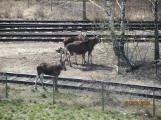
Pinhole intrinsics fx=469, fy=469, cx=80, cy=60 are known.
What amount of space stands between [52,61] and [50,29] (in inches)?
358

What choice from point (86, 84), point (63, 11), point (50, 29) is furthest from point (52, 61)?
point (63, 11)

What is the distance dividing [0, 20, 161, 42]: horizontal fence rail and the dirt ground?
3.84 feet

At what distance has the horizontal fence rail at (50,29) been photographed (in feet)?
96.5

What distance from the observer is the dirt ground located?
70.2 ft

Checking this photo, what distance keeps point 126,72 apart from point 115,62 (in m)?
2.13

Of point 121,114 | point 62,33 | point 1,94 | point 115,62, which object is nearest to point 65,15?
point 62,33

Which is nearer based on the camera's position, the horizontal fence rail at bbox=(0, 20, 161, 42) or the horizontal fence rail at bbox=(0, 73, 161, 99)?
the horizontal fence rail at bbox=(0, 73, 161, 99)

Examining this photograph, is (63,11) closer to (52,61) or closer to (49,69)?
(52,61)

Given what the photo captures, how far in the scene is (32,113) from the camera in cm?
1605

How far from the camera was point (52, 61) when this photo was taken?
2298cm
